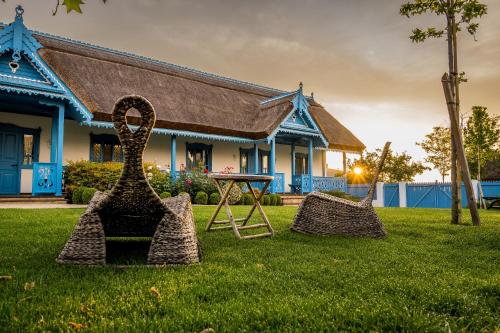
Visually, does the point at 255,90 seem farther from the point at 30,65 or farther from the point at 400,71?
the point at 30,65

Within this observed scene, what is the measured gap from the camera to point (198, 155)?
658 inches

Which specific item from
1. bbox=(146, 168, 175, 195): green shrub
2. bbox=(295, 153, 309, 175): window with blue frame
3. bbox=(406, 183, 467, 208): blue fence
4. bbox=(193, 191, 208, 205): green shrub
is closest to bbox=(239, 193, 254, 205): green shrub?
bbox=(193, 191, 208, 205): green shrub

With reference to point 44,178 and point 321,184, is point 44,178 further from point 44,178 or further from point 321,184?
point 321,184

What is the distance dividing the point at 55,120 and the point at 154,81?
17.7 feet

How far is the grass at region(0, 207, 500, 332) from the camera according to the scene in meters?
1.72

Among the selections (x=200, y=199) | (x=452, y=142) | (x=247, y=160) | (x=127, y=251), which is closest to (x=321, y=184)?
(x=247, y=160)

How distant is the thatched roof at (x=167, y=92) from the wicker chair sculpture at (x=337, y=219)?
9031 mm

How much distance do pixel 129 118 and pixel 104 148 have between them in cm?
225

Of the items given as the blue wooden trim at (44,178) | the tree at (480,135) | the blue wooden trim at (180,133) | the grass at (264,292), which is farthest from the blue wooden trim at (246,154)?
the grass at (264,292)

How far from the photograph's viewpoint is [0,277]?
2332 millimetres

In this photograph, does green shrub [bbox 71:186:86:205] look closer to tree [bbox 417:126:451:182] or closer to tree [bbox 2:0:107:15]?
tree [bbox 2:0:107:15]

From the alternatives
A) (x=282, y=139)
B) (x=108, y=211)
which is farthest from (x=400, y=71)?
(x=108, y=211)

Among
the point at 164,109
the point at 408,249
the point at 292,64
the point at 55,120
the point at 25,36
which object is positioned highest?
the point at 292,64

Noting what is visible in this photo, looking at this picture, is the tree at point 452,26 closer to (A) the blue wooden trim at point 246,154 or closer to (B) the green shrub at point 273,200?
(B) the green shrub at point 273,200
